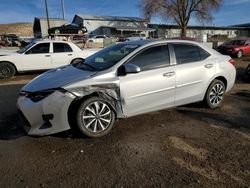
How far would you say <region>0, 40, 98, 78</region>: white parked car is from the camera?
406 inches

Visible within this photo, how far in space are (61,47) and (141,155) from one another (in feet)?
28.1

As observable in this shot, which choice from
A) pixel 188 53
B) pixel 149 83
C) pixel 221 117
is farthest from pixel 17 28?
pixel 221 117

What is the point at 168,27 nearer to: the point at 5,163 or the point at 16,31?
the point at 16,31

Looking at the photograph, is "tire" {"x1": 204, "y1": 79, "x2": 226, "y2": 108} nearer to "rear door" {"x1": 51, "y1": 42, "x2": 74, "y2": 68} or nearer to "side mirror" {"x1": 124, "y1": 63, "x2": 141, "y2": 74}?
"side mirror" {"x1": 124, "y1": 63, "x2": 141, "y2": 74}

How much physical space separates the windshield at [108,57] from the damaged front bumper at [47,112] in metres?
0.92

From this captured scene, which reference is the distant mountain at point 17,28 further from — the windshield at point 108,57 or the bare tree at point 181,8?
the windshield at point 108,57

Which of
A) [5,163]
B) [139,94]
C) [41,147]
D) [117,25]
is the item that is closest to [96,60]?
[139,94]

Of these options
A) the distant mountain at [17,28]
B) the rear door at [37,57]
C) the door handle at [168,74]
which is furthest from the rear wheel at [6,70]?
the distant mountain at [17,28]

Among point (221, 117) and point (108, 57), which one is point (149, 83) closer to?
point (108, 57)

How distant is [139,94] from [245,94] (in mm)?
4004

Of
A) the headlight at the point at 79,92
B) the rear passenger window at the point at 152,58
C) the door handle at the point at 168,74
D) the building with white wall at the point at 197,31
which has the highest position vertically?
the building with white wall at the point at 197,31

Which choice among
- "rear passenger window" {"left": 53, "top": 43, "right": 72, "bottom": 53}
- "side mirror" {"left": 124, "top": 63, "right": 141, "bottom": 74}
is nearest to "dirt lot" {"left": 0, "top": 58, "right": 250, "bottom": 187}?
"side mirror" {"left": 124, "top": 63, "right": 141, "bottom": 74}

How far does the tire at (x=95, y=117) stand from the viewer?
160 inches

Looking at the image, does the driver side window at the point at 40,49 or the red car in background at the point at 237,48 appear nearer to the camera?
the driver side window at the point at 40,49
